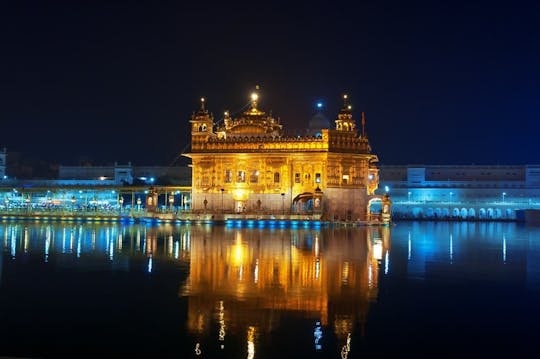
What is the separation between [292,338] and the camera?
11.1 m

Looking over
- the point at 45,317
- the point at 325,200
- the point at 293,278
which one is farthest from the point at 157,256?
the point at 325,200

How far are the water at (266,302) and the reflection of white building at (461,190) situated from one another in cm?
3833

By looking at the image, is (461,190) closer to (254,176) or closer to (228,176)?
(254,176)

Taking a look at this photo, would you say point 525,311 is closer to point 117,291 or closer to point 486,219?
point 117,291

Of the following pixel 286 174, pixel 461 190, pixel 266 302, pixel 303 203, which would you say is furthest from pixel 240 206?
pixel 266 302

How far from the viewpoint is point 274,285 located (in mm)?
16188

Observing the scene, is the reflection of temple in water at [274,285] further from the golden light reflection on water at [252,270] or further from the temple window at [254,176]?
the temple window at [254,176]

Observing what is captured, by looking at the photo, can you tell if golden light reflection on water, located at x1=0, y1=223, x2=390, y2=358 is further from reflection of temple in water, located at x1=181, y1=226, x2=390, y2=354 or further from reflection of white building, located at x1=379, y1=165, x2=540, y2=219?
reflection of white building, located at x1=379, y1=165, x2=540, y2=219

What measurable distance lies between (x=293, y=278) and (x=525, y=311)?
5620 mm

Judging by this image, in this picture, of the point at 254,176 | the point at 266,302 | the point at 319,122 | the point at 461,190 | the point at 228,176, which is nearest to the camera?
the point at 266,302

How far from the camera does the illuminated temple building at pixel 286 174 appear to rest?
4675 centimetres

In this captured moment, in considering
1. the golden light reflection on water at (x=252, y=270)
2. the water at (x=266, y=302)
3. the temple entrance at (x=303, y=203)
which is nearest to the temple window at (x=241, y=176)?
the temple entrance at (x=303, y=203)

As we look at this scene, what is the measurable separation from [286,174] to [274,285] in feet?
103

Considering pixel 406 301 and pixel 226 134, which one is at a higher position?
pixel 226 134
